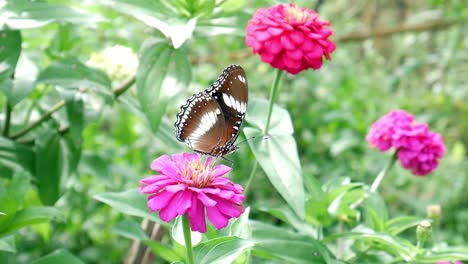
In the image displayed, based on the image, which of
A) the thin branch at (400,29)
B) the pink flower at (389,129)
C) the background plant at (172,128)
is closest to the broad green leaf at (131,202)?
the background plant at (172,128)

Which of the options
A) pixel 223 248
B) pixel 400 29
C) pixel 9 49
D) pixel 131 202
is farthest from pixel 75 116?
pixel 400 29

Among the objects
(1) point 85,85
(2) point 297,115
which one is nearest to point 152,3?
(1) point 85,85

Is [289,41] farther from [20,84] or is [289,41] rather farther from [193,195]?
[20,84]

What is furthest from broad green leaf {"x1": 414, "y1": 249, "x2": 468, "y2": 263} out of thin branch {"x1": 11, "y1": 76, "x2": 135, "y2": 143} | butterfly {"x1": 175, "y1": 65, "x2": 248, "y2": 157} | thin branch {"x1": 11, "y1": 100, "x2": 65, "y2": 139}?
thin branch {"x1": 11, "y1": 100, "x2": 65, "y2": 139}

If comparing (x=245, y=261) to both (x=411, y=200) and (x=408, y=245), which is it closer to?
(x=408, y=245)

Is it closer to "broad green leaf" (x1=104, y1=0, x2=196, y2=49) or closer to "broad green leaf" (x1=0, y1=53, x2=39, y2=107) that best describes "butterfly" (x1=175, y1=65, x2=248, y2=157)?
"broad green leaf" (x1=104, y1=0, x2=196, y2=49)

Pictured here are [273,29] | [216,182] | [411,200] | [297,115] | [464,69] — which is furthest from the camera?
[464,69]
